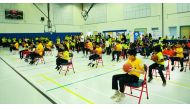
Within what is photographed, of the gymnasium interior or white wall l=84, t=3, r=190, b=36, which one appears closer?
the gymnasium interior

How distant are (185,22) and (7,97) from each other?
57.4 feet

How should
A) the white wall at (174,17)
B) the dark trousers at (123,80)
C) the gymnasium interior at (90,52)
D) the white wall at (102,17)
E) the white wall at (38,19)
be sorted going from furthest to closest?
the white wall at (38,19), the white wall at (102,17), the white wall at (174,17), the gymnasium interior at (90,52), the dark trousers at (123,80)

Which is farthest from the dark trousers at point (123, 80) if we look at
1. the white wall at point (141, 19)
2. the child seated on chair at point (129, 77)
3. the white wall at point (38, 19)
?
the white wall at point (38, 19)

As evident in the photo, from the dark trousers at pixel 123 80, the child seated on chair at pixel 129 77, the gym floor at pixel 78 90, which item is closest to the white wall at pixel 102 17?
the gym floor at pixel 78 90

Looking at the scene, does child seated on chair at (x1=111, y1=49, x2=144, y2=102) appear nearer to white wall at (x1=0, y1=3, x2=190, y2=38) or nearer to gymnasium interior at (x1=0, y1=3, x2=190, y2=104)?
gymnasium interior at (x1=0, y1=3, x2=190, y2=104)

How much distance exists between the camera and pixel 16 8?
2503cm

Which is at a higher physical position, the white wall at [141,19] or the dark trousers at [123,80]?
the white wall at [141,19]

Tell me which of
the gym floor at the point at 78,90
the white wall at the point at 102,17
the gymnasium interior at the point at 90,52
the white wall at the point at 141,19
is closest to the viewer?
the gym floor at the point at 78,90

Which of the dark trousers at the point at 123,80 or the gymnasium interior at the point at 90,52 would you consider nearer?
the dark trousers at the point at 123,80

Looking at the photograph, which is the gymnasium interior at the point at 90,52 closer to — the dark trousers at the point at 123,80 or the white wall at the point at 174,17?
the white wall at the point at 174,17

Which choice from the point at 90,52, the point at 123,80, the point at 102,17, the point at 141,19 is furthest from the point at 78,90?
the point at 102,17

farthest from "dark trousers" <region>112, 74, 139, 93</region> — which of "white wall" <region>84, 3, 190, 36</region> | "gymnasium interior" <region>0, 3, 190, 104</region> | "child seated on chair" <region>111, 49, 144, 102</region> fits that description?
"white wall" <region>84, 3, 190, 36</region>

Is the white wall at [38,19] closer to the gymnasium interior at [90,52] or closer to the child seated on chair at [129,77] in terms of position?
the gymnasium interior at [90,52]

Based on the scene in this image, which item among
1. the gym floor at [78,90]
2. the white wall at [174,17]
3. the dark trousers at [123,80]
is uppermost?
the white wall at [174,17]
